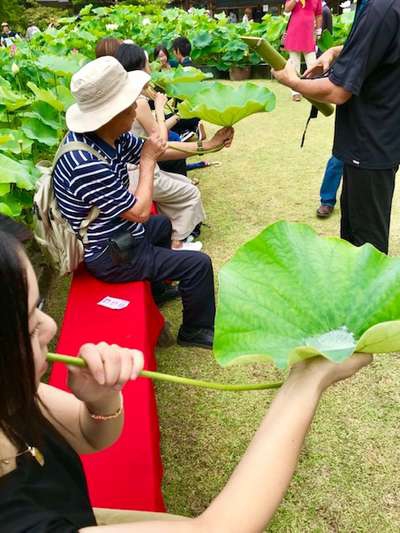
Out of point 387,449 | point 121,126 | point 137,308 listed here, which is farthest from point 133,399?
point 121,126

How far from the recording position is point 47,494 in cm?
83

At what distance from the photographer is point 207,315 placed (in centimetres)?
259

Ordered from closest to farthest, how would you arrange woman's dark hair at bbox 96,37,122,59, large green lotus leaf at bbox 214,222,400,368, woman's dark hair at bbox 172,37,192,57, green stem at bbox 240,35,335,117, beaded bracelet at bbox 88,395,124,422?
large green lotus leaf at bbox 214,222,400,368
beaded bracelet at bbox 88,395,124,422
green stem at bbox 240,35,335,117
woman's dark hair at bbox 96,37,122,59
woman's dark hair at bbox 172,37,192,57

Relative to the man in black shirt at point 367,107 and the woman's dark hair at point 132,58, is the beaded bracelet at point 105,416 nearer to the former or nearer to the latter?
the man in black shirt at point 367,107

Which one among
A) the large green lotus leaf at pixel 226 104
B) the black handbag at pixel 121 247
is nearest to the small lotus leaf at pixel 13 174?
the black handbag at pixel 121 247

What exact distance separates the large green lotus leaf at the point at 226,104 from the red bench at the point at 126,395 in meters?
0.82

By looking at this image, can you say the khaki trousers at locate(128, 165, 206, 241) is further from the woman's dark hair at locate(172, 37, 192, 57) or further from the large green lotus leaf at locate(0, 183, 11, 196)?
the woman's dark hair at locate(172, 37, 192, 57)

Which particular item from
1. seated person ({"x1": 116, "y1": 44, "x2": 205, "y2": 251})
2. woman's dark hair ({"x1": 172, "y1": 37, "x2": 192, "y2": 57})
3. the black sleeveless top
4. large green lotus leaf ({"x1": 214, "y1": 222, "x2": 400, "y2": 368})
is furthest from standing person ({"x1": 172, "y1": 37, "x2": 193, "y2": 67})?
the black sleeveless top

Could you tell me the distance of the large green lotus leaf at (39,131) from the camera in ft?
9.66

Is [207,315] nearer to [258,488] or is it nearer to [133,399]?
[133,399]

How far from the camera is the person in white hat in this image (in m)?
2.12

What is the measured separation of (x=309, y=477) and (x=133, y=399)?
751 mm

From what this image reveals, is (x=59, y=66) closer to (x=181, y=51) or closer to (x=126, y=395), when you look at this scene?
(x=181, y=51)

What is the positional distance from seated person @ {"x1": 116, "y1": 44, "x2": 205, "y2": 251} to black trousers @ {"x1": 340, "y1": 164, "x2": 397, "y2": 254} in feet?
3.66
